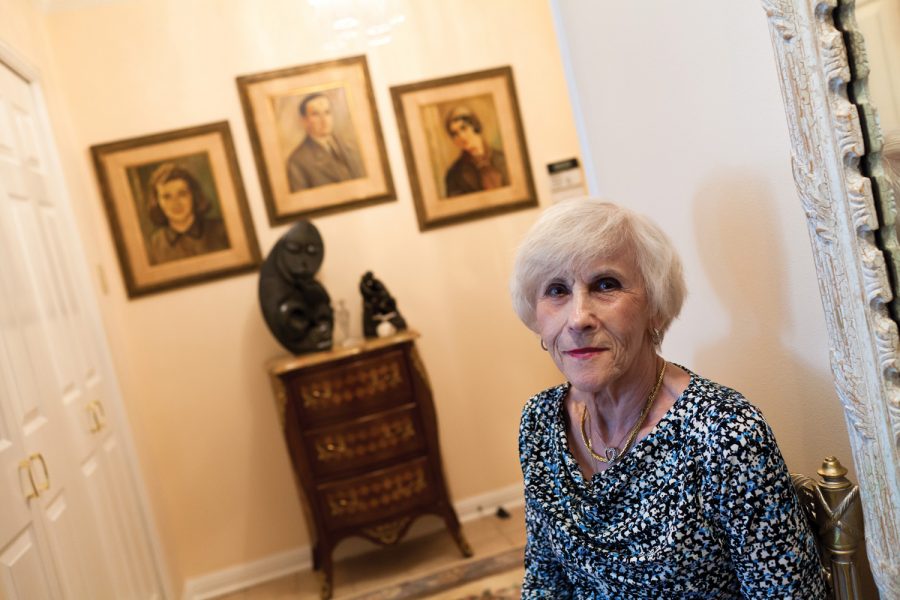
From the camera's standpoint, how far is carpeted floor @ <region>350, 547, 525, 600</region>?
3066mm

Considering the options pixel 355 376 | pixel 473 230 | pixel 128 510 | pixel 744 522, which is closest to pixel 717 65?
pixel 744 522

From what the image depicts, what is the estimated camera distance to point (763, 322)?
4.15ft

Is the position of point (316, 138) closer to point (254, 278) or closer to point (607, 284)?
point (254, 278)

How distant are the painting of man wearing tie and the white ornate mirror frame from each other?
2909mm

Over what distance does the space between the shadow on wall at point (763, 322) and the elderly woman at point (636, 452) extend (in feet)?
0.45

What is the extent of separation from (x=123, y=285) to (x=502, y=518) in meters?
2.25

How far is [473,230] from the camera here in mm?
3824

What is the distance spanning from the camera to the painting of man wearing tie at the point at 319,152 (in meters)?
3.63

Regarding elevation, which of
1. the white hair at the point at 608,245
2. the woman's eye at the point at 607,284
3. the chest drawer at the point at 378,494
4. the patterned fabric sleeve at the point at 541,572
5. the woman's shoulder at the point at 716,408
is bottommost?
the chest drawer at the point at 378,494

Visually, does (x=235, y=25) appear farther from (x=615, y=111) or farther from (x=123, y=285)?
(x=615, y=111)

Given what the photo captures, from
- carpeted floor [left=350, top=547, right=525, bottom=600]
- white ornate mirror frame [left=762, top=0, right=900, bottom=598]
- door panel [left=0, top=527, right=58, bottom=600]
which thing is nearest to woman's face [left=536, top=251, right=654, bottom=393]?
white ornate mirror frame [left=762, top=0, right=900, bottom=598]

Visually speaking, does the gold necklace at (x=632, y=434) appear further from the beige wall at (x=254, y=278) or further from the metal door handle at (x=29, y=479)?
the beige wall at (x=254, y=278)

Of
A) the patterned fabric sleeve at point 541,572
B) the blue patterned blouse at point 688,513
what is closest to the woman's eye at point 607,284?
the blue patterned blouse at point 688,513

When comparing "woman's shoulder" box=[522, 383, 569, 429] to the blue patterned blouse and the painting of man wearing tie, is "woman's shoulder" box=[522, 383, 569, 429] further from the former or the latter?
the painting of man wearing tie
